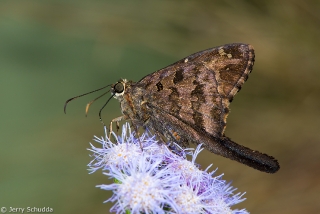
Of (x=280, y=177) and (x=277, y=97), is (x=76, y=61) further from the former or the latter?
(x=280, y=177)

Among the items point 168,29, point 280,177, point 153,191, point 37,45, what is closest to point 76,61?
point 37,45

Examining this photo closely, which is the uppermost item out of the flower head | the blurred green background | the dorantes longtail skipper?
the blurred green background

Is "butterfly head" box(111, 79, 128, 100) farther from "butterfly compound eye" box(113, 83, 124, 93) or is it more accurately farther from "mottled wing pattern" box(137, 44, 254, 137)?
"mottled wing pattern" box(137, 44, 254, 137)

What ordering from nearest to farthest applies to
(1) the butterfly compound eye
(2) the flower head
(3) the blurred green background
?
(2) the flower head
(1) the butterfly compound eye
(3) the blurred green background

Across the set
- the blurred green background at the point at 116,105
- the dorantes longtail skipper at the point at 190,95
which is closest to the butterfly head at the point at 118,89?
the dorantes longtail skipper at the point at 190,95

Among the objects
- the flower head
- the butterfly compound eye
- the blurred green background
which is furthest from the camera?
the blurred green background

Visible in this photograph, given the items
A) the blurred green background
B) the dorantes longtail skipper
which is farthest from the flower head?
the blurred green background

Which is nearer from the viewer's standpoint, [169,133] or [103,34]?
[169,133]

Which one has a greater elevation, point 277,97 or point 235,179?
point 277,97
